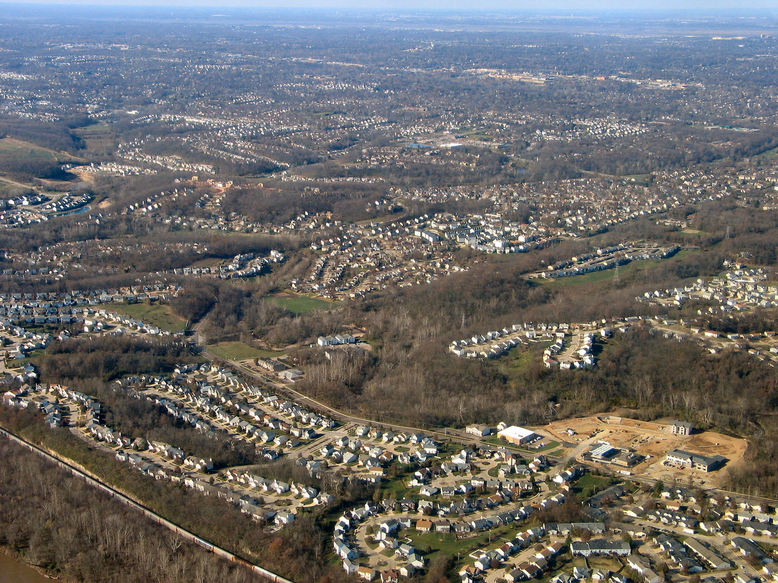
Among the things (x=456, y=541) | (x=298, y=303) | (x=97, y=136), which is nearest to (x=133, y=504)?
(x=456, y=541)

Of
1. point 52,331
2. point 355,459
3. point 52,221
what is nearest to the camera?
point 355,459

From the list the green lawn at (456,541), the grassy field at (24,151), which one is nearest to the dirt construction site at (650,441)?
the green lawn at (456,541)

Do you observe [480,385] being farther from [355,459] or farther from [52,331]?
[52,331]

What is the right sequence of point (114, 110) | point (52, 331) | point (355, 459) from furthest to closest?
point (114, 110) → point (52, 331) → point (355, 459)

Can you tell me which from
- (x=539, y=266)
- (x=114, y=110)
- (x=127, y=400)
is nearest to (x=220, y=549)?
(x=127, y=400)

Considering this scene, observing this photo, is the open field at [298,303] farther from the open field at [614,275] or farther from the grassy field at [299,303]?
the open field at [614,275]

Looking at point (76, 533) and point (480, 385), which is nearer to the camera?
point (76, 533)
